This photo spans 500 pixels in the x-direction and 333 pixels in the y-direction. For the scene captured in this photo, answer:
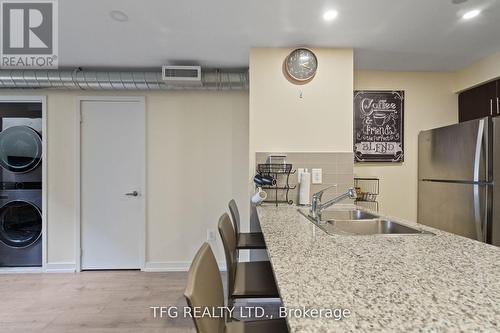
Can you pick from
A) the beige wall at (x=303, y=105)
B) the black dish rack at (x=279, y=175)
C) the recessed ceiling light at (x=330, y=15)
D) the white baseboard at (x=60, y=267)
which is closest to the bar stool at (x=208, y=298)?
the black dish rack at (x=279, y=175)

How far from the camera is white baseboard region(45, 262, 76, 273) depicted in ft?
10.7

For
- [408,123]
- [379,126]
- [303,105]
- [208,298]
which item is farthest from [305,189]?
[208,298]

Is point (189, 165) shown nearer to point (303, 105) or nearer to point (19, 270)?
point (303, 105)

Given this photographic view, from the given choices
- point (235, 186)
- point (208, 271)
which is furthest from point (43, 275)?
point (208, 271)

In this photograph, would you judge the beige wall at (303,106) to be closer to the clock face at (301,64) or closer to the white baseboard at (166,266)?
the clock face at (301,64)

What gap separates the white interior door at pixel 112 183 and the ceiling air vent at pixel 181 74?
69cm

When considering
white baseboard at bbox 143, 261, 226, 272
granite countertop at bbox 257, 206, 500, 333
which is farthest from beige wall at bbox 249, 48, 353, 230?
white baseboard at bbox 143, 261, 226, 272

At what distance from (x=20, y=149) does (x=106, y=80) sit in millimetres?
1401

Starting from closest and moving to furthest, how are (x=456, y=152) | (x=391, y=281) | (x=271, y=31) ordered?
(x=391, y=281) < (x=271, y=31) < (x=456, y=152)

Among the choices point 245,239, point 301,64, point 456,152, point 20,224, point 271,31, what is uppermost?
point 271,31

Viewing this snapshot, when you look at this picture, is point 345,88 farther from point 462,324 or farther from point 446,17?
point 462,324

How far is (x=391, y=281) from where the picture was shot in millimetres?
760

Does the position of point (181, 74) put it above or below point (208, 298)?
above

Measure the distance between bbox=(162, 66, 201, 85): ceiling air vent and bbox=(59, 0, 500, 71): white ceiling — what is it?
0.09m
